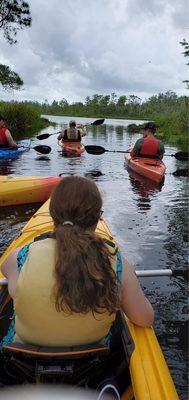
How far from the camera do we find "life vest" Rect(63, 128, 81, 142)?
47.3 feet

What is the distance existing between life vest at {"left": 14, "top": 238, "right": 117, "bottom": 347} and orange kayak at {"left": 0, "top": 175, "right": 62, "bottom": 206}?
5060 millimetres

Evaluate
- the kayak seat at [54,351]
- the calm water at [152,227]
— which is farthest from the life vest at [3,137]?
the kayak seat at [54,351]

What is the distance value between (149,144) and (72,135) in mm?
5373

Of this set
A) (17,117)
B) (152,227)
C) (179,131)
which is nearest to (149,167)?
(152,227)

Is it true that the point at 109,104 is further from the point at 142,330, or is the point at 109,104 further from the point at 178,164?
the point at 142,330

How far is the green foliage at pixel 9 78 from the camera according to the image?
24.0 metres

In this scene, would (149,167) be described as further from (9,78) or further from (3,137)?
(9,78)

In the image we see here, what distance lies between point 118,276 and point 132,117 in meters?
79.0

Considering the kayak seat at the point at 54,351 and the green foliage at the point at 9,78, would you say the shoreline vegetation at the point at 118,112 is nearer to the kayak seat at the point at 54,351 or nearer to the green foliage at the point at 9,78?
the green foliage at the point at 9,78

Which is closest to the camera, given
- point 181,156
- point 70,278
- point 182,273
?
point 70,278

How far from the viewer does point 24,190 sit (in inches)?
267

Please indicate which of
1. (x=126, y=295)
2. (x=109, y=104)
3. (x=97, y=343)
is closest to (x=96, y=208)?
(x=126, y=295)

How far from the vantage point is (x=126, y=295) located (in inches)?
76.0

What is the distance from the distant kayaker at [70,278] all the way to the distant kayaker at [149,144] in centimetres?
796
